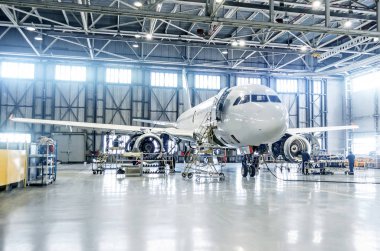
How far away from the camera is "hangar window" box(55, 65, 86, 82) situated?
32125 millimetres

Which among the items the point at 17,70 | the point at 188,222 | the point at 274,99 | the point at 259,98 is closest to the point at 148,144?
the point at 259,98

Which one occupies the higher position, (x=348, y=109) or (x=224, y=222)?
(x=348, y=109)

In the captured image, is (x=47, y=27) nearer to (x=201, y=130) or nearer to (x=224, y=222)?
(x=201, y=130)

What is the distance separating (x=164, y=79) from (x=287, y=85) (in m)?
14.1

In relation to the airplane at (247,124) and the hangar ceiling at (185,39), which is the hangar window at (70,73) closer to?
the hangar ceiling at (185,39)

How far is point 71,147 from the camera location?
31.6 metres

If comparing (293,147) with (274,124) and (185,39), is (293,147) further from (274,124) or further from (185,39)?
(185,39)

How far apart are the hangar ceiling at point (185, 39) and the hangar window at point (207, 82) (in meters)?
1.83

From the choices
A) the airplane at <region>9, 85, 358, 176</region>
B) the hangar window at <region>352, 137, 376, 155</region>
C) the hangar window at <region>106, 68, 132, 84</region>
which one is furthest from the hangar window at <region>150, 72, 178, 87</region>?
the hangar window at <region>352, 137, 376, 155</region>

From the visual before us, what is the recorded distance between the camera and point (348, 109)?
118 ft

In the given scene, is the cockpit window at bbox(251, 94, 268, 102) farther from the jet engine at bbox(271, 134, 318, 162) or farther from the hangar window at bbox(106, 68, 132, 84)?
the hangar window at bbox(106, 68, 132, 84)

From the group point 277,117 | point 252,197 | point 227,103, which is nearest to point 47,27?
point 227,103

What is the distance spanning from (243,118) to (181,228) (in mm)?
7178

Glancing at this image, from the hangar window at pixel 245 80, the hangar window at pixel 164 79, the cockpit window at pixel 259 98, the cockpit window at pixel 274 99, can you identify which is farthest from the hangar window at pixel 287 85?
the cockpit window at pixel 259 98
